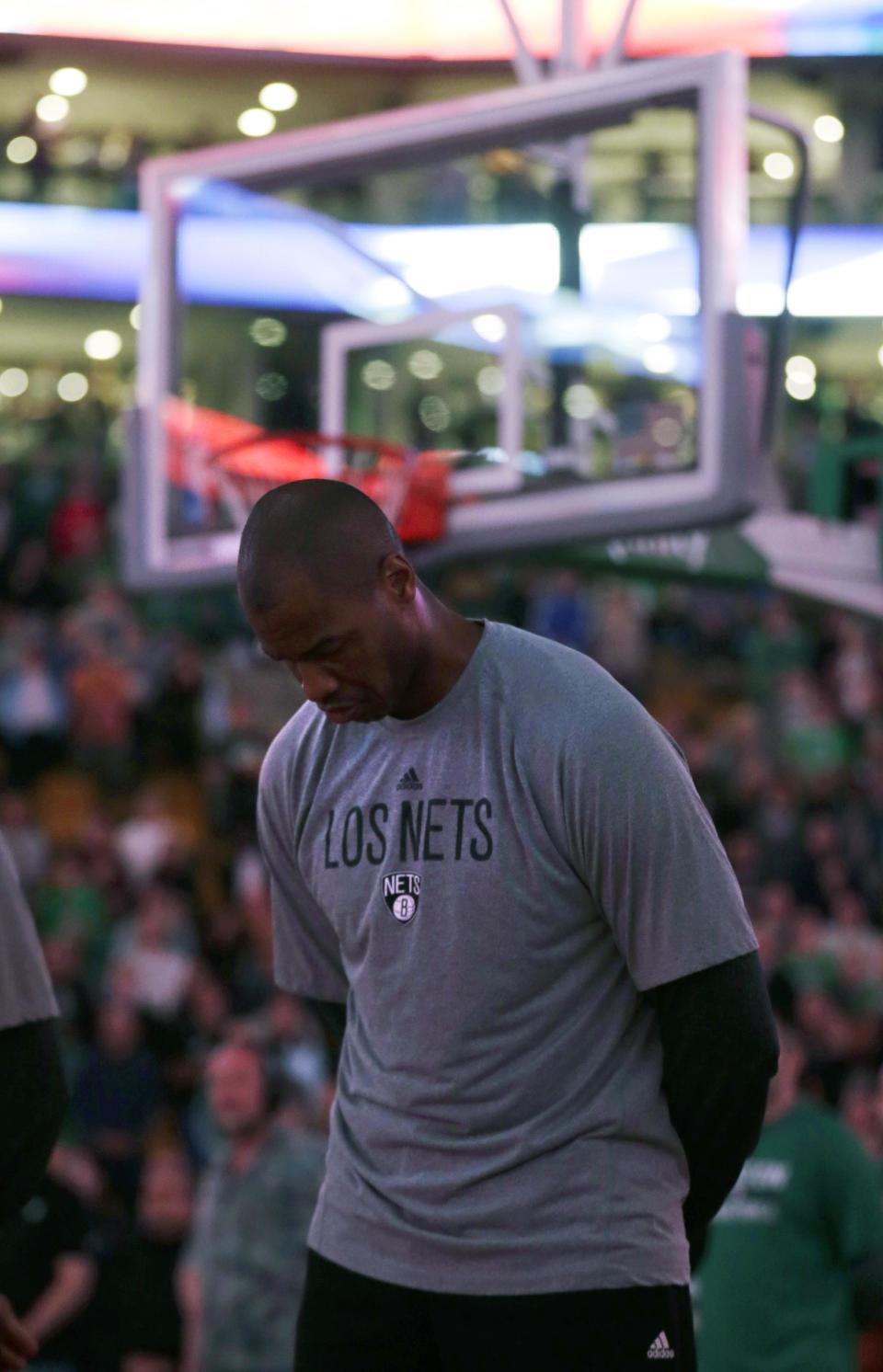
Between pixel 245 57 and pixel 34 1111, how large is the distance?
11.0m

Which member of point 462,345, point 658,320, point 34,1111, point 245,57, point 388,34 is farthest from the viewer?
point 245,57

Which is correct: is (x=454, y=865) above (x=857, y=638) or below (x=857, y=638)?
above

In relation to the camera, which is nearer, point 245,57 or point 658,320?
point 658,320

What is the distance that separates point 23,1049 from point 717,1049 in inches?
38.8

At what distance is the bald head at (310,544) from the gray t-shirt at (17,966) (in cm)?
63

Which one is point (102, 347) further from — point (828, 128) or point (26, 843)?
point (26, 843)

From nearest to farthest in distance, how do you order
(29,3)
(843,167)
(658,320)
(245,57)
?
(658,320) → (29,3) → (245,57) → (843,167)

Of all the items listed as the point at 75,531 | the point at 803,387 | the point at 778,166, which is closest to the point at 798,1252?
the point at 778,166

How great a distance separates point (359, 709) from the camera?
278 cm

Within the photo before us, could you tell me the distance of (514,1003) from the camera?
274 centimetres

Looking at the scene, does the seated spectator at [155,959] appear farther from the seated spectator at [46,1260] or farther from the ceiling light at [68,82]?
the ceiling light at [68,82]

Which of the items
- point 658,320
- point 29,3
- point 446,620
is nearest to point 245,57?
point 29,3

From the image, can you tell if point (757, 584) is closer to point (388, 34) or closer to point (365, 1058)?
point (365, 1058)

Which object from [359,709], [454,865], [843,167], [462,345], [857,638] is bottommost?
[857,638]
